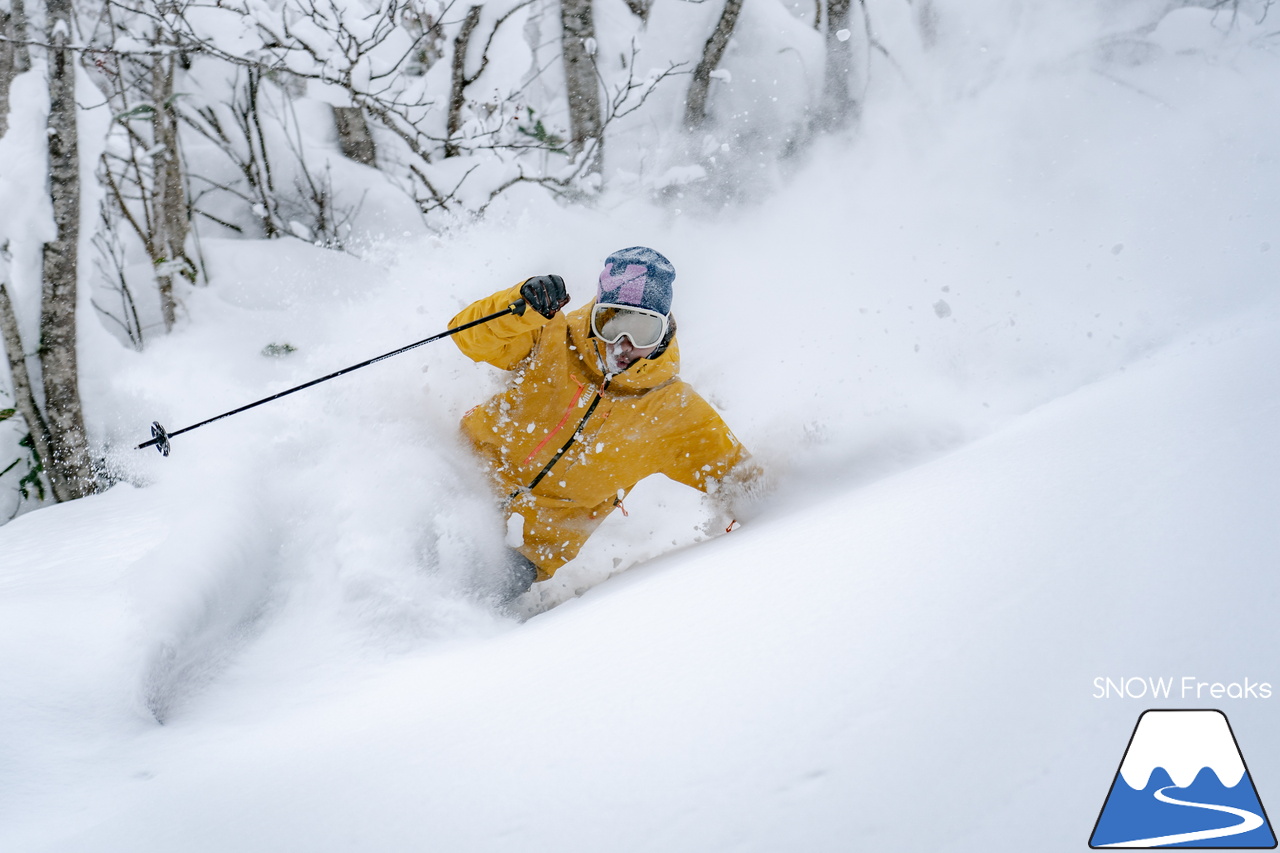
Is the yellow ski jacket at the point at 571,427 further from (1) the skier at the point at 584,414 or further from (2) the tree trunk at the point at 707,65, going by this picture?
(2) the tree trunk at the point at 707,65

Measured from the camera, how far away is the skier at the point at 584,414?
2.22 metres

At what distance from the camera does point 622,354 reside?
2.24 m

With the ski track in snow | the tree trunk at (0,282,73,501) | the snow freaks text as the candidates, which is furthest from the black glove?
the tree trunk at (0,282,73,501)

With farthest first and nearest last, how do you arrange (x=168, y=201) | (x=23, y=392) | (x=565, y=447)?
(x=168, y=201)
(x=23, y=392)
(x=565, y=447)

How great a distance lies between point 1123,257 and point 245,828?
4.61 m

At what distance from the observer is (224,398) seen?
9.27ft

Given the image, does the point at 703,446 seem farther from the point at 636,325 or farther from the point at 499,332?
the point at 499,332

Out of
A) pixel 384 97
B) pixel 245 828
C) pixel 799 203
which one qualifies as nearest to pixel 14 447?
pixel 384 97

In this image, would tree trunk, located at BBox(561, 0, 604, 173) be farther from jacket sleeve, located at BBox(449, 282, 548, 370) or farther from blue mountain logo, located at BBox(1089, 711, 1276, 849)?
blue mountain logo, located at BBox(1089, 711, 1276, 849)

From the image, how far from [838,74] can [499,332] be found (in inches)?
152

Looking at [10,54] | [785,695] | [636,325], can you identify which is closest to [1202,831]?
[785,695]

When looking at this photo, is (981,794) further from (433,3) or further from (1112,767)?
(433,3)

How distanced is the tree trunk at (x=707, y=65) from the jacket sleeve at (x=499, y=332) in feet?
10.3

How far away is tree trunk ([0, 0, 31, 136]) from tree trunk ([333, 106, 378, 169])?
1844 mm
